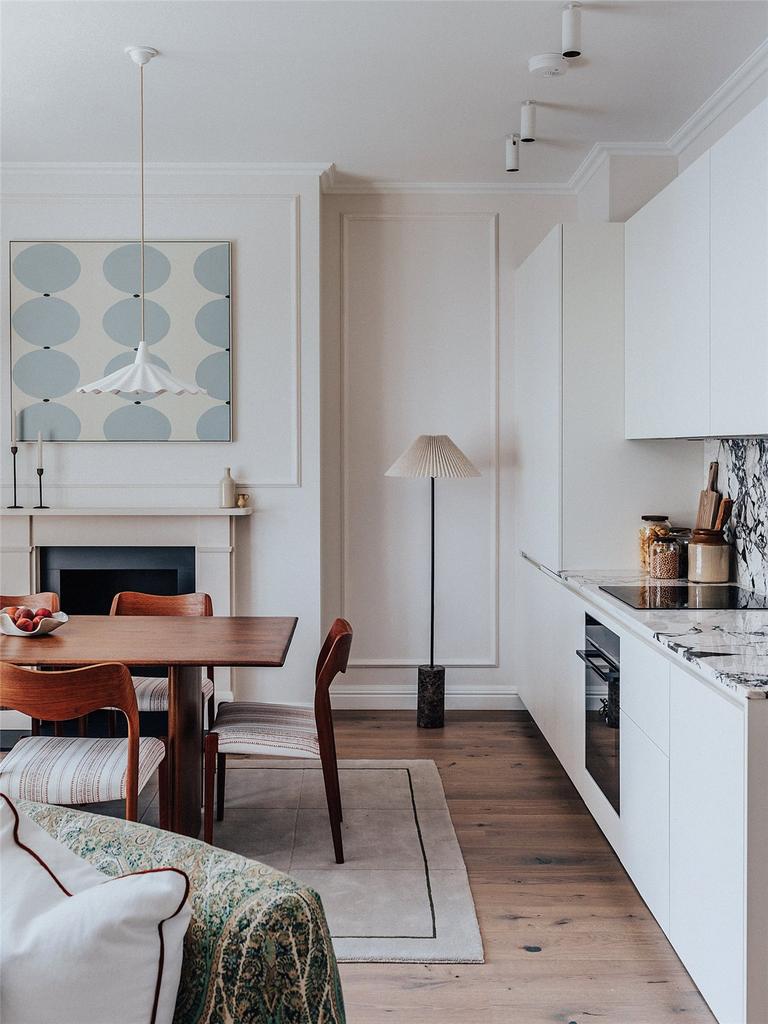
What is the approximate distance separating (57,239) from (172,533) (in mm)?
1507

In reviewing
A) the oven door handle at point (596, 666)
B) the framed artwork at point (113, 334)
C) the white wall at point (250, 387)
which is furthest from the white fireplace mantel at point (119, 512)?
the oven door handle at point (596, 666)

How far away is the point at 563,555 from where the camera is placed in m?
3.64

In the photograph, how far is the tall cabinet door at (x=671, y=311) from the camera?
281 centimetres

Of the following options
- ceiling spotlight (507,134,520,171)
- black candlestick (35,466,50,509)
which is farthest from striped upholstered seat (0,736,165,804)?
ceiling spotlight (507,134,520,171)

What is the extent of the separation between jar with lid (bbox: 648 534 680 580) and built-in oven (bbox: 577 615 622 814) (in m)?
0.47

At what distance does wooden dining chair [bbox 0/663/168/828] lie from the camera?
2365 millimetres

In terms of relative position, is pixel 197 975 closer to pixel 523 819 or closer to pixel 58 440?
pixel 523 819

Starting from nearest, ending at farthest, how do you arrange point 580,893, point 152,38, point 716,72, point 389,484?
point 580,893, point 152,38, point 716,72, point 389,484

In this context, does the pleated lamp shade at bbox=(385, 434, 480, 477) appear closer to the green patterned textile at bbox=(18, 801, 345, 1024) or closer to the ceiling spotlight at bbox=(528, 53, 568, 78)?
the ceiling spotlight at bbox=(528, 53, 568, 78)

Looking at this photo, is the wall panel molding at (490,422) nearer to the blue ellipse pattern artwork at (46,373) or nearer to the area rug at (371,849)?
the area rug at (371,849)

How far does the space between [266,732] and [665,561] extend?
1639mm

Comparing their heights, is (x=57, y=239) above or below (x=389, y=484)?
above

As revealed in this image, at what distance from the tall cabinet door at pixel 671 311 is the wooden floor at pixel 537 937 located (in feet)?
4.74

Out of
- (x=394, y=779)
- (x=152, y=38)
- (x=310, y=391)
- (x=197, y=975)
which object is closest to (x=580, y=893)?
(x=394, y=779)
